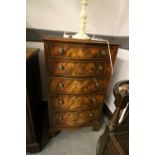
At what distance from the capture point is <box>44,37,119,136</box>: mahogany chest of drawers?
3.20 feet

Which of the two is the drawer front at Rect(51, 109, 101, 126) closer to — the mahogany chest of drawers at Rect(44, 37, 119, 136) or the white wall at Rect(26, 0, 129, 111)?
the mahogany chest of drawers at Rect(44, 37, 119, 136)

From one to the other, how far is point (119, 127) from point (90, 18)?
1.25m

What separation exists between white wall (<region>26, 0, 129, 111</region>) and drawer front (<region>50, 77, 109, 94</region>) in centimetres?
39

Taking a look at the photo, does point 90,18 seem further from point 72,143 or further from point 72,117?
point 72,143

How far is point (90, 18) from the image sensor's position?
1.51 metres

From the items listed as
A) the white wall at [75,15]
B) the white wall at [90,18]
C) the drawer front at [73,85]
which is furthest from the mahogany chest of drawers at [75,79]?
the white wall at [75,15]

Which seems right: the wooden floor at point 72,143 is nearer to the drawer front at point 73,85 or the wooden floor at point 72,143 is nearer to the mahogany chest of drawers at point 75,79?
the mahogany chest of drawers at point 75,79

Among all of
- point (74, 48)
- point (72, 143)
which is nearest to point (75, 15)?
point (74, 48)
